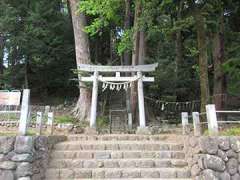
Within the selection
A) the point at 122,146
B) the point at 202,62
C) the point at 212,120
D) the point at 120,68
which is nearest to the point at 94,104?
the point at 120,68

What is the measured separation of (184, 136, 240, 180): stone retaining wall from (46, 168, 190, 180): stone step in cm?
60

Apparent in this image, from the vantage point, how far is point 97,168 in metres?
7.36

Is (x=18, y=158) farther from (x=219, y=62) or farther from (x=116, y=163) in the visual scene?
(x=219, y=62)

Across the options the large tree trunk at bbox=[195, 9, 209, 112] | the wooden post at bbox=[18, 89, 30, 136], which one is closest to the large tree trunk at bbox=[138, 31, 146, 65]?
the large tree trunk at bbox=[195, 9, 209, 112]

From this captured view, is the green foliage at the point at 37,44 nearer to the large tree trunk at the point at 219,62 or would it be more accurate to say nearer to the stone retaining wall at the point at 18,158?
the large tree trunk at the point at 219,62

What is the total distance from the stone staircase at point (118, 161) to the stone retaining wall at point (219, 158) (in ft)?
2.33

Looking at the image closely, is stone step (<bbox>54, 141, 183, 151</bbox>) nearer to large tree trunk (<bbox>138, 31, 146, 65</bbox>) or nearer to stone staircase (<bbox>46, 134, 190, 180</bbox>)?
stone staircase (<bbox>46, 134, 190, 180</bbox>)

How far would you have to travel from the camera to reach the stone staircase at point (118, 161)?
23.4 ft

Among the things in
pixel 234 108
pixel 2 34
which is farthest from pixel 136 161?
pixel 2 34

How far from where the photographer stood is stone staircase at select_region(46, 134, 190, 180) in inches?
281

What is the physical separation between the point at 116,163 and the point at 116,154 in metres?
0.41

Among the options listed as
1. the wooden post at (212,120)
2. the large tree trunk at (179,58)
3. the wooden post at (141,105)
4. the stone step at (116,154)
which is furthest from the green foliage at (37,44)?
the wooden post at (212,120)

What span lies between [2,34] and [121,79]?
25.6ft

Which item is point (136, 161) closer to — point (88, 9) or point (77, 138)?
point (77, 138)
